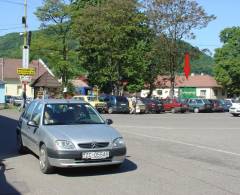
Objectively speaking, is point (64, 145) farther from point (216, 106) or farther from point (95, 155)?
point (216, 106)

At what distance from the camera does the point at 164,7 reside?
55.8 metres

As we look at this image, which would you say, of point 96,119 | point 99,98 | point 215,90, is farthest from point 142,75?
point 96,119

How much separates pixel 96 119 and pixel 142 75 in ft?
157

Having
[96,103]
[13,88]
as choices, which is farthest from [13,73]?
[96,103]

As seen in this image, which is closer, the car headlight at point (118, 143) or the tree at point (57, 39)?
the car headlight at point (118, 143)

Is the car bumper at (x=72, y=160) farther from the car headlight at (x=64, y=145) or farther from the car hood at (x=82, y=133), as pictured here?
the car hood at (x=82, y=133)

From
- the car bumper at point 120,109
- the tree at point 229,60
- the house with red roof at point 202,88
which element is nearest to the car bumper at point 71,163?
the car bumper at point 120,109

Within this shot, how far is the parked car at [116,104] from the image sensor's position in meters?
44.0

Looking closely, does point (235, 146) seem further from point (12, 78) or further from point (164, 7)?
point (12, 78)

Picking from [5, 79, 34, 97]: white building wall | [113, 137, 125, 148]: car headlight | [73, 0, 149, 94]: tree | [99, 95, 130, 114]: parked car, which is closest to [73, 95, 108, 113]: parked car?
[99, 95, 130, 114]: parked car

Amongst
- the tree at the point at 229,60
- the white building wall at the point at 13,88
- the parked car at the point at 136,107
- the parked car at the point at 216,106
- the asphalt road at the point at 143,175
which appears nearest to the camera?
the asphalt road at the point at 143,175

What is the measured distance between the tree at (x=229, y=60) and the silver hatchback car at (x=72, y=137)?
71451 millimetres

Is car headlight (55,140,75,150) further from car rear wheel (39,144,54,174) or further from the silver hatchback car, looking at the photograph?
car rear wheel (39,144,54,174)

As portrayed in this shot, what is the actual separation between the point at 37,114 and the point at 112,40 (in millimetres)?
42027
